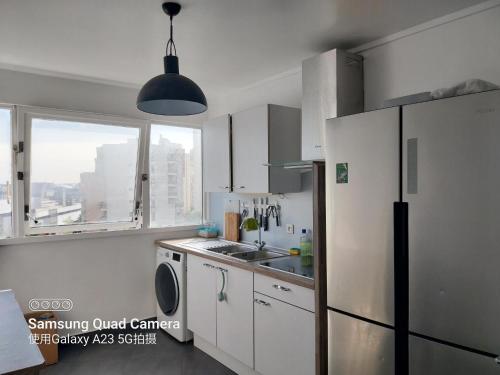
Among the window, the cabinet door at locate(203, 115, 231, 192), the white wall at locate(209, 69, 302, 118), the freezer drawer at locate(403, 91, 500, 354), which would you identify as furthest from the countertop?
the white wall at locate(209, 69, 302, 118)

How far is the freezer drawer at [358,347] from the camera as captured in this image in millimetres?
1777

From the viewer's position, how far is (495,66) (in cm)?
206

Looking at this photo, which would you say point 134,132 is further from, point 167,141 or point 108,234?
point 108,234

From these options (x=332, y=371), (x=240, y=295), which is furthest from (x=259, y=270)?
(x=332, y=371)

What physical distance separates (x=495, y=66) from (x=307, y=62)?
1180mm

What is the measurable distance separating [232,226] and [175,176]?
859 millimetres

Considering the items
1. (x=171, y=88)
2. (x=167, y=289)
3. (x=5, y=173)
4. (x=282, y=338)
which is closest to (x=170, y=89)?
(x=171, y=88)

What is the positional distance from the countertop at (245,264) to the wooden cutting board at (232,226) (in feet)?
1.47

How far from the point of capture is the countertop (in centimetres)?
229

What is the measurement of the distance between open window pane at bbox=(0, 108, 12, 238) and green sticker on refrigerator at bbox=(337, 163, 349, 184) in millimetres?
2810

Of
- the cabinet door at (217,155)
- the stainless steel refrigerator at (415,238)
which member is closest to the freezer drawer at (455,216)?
the stainless steel refrigerator at (415,238)

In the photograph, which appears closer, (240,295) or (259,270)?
(259,270)

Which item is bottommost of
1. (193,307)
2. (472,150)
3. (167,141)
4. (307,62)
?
(193,307)

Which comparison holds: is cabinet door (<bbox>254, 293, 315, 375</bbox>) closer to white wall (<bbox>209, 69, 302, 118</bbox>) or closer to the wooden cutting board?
the wooden cutting board
